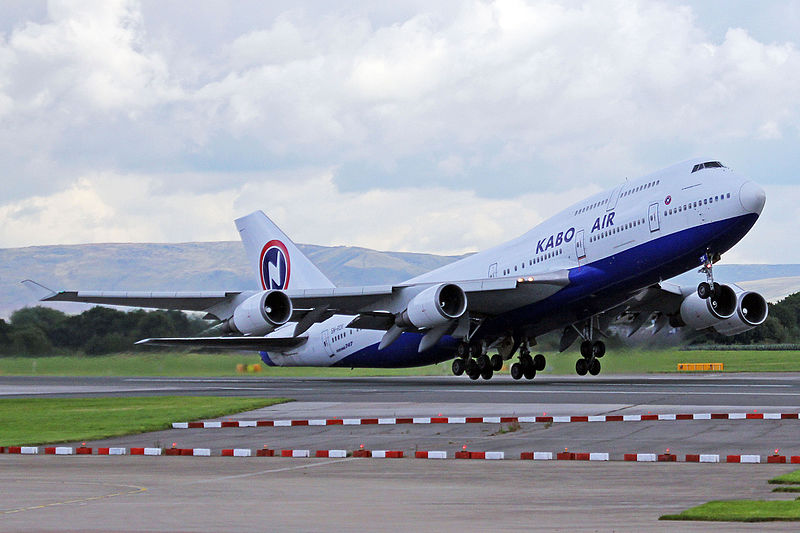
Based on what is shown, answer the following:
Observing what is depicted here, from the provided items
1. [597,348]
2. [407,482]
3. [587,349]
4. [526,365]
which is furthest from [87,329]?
[407,482]

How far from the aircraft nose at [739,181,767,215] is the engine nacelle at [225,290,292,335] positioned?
56.0 ft

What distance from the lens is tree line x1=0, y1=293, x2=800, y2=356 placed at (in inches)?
2286

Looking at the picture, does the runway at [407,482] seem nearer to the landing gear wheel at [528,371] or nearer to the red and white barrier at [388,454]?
the red and white barrier at [388,454]

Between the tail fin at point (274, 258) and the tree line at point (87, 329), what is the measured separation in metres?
4.27

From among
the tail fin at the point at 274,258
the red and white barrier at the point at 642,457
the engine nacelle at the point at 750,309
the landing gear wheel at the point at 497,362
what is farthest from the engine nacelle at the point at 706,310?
the red and white barrier at the point at 642,457

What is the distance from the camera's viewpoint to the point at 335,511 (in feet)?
41.2

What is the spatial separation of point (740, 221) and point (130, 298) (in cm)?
2448

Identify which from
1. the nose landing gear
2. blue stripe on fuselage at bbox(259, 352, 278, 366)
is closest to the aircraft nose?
the nose landing gear

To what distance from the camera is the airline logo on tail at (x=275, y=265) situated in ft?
189

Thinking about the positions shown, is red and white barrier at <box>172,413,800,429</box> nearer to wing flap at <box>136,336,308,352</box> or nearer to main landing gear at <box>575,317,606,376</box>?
main landing gear at <box>575,317,606,376</box>

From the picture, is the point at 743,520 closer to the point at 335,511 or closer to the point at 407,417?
the point at 335,511

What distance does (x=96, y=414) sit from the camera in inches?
1180

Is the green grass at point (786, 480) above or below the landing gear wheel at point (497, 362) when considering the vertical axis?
below

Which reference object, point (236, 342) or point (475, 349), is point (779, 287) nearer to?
point (236, 342)
